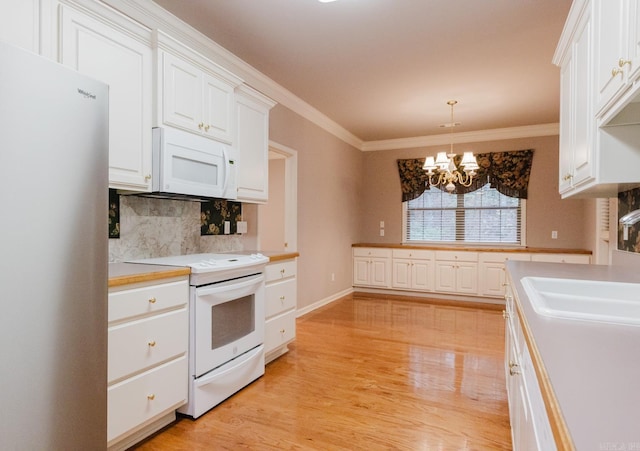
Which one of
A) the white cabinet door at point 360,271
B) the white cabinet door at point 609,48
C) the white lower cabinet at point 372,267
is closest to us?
the white cabinet door at point 609,48

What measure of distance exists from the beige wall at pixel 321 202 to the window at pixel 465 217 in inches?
41.2

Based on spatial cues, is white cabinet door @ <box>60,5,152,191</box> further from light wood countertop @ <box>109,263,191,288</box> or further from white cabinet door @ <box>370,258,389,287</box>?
white cabinet door @ <box>370,258,389,287</box>

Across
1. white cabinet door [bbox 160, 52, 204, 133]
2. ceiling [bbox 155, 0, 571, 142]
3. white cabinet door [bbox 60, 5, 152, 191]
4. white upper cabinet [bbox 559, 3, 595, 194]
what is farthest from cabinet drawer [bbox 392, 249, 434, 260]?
white cabinet door [bbox 60, 5, 152, 191]

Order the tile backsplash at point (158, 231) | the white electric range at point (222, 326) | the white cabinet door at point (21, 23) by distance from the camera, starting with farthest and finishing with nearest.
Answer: the tile backsplash at point (158, 231), the white electric range at point (222, 326), the white cabinet door at point (21, 23)

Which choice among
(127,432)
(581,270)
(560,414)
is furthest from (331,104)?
(560,414)

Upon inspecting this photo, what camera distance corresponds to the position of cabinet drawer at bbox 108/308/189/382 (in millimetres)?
1732

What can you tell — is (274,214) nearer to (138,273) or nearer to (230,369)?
(230,369)

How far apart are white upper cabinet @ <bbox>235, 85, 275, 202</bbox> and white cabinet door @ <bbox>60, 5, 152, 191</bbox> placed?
84cm

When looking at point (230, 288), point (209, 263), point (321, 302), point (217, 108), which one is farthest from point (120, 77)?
point (321, 302)

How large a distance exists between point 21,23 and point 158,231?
1.43 metres

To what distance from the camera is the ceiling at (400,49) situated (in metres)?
2.60

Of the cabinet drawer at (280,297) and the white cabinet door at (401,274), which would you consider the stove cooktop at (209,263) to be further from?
the white cabinet door at (401,274)

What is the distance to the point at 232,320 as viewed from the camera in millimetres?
2500

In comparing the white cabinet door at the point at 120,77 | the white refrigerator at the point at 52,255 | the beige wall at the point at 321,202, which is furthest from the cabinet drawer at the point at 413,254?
the white refrigerator at the point at 52,255
